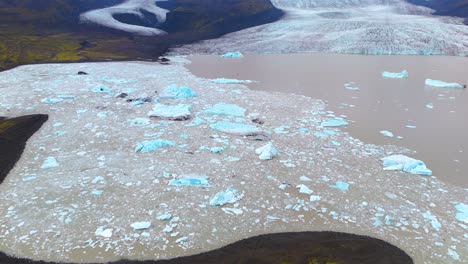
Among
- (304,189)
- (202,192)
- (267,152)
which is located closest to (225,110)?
(267,152)

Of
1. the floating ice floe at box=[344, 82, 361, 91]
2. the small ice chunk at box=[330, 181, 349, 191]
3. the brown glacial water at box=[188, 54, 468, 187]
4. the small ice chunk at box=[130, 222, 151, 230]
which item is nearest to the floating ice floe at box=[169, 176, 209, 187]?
the small ice chunk at box=[130, 222, 151, 230]

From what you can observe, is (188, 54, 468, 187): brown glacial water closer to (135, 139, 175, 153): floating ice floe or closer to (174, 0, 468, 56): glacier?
(174, 0, 468, 56): glacier

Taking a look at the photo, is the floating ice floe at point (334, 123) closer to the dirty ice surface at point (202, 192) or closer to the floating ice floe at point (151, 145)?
the dirty ice surface at point (202, 192)

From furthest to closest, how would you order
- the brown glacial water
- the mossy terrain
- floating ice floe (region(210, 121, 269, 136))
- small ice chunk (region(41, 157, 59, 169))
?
the mossy terrain → floating ice floe (region(210, 121, 269, 136)) → the brown glacial water → small ice chunk (region(41, 157, 59, 169))

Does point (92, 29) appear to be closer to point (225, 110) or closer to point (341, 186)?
point (225, 110)

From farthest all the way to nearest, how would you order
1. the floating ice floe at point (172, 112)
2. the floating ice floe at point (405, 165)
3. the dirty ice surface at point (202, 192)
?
1. the floating ice floe at point (172, 112)
2. the floating ice floe at point (405, 165)
3. the dirty ice surface at point (202, 192)

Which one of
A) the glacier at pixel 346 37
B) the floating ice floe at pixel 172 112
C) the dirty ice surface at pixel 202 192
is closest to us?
the dirty ice surface at pixel 202 192

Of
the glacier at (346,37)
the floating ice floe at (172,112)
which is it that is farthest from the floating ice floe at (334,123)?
the glacier at (346,37)
